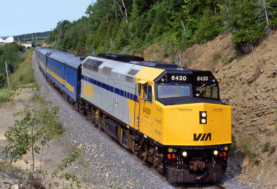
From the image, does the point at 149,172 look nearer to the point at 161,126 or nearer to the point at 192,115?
the point at 161,126

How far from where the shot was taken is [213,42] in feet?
70.5

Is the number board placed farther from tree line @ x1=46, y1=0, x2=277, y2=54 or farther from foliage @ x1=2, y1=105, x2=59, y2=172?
tree line @ x1=46, y1=0, x2=277, y2=54

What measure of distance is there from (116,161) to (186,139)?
3859mm

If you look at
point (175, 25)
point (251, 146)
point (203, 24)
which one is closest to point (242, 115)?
point (251, 146)

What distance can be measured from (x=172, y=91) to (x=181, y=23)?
19.7 meters

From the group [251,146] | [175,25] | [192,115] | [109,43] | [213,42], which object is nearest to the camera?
[192,115]

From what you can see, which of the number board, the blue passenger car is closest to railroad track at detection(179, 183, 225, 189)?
the number board

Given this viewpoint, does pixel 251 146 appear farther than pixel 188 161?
Yes

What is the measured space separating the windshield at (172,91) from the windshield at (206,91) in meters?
0.35

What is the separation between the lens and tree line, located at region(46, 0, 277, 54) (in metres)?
15.7

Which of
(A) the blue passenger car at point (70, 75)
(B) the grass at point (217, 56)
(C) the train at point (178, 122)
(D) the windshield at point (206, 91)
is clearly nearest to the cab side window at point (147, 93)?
(C) the train at point (178, 122)

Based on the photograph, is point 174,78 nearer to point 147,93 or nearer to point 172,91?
point 172,91

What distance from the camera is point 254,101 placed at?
12.7m

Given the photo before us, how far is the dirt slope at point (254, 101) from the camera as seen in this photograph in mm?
10584
